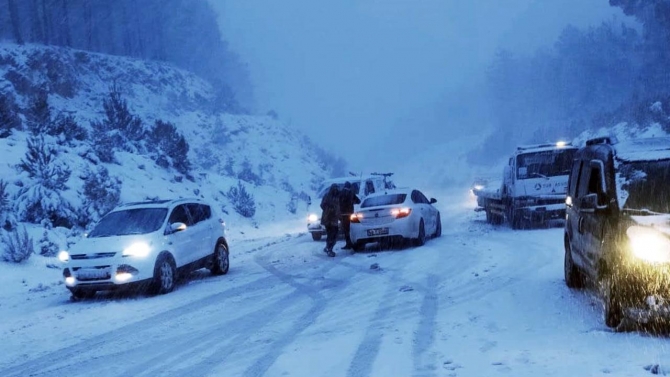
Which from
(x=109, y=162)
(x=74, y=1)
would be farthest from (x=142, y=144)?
(x=74, y=1)

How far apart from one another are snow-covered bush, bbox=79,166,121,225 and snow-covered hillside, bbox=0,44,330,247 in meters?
0.35

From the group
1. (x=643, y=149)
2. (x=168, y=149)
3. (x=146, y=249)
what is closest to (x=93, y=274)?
(x=146, y=249)

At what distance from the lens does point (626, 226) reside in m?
6.60

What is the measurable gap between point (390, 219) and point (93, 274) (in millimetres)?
7249

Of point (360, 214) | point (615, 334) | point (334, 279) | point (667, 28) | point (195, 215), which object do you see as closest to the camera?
point (615, 334)

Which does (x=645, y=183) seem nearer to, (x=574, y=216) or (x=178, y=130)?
(x=574, y=216)

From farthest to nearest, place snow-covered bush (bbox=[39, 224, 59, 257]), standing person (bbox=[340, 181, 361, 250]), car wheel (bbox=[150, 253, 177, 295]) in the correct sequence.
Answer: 1. standing person (bbox=[340, 181, 361, 250])
2. snow-covered bush (bbox=[39, 224, 59, 257])
3. car wheel (bbox=[150, 253, 177, 295])

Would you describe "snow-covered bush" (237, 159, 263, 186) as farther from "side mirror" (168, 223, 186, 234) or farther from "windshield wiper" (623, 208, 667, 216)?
"windshield wiper" (623, 208, 667, 216)

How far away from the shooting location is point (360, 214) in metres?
16.1

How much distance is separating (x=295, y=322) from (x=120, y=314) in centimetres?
316

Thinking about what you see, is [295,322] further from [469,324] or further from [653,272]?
[653,272]

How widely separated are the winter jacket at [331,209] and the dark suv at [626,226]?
7.66 meters

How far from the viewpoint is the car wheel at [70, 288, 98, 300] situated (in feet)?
36.7

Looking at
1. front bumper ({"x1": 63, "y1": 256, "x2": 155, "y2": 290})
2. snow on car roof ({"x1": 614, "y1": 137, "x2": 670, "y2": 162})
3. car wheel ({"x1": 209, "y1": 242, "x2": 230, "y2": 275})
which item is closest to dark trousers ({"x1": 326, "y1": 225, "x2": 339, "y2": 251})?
car wheel ({"x1": 209, "y1": 242, "x2": 230, "y2": 275})
